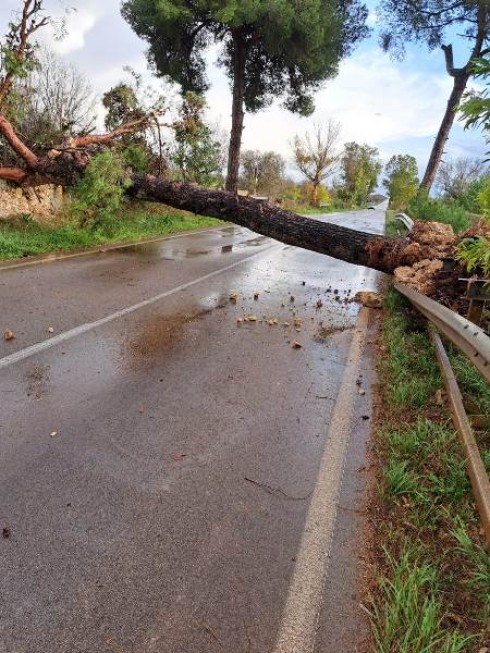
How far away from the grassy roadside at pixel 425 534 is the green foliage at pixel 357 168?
61.6m

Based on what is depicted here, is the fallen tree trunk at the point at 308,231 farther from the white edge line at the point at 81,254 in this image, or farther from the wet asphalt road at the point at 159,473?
the white edge line at the point at 81,254

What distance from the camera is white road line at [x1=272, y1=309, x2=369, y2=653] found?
174 cm

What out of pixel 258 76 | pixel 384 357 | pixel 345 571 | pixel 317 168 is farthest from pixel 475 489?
pixel 317 168

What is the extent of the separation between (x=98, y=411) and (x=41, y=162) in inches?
294

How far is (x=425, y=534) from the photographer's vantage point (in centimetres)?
227

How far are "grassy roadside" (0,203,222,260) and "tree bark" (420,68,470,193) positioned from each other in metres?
10.1

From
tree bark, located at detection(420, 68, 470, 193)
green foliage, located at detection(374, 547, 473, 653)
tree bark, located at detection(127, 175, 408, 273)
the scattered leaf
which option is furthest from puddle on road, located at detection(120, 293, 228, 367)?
tree bark, located at detection(420, 68, 470, 193)

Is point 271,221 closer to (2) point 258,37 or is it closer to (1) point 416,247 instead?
(1) point 416,247

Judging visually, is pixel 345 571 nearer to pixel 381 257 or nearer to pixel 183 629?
pixel 183 629

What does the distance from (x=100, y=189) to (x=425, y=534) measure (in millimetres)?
7887

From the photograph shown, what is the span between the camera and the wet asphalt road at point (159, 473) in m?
1.77

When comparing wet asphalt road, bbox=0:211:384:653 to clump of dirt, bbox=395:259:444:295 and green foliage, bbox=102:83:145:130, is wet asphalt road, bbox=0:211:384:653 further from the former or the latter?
green foliage, bbox=102:83:145:130

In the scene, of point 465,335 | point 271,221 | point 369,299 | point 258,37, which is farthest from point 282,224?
point 258,37

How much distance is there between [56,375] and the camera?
383cm
